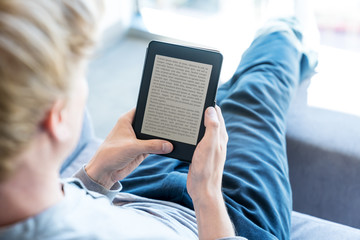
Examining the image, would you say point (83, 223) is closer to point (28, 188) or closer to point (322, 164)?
point (28, 188)

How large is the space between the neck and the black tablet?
0.33 meters

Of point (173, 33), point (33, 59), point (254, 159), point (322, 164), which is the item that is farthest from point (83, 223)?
point (173, 33)

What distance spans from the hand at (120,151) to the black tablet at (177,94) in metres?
0.02

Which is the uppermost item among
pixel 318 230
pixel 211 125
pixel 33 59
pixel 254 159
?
pixel 33 59

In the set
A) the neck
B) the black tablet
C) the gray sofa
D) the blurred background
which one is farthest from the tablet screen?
the blurred background

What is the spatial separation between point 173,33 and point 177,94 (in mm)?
1799

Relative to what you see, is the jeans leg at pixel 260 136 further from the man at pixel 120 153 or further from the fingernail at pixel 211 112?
the fingernail at pixel 211 112

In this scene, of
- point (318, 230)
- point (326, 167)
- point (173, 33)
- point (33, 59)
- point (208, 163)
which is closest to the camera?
point (33, 59)

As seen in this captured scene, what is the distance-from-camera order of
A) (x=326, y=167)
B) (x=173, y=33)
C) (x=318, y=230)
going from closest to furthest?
(x=318, y=230) → (x=326, y=167) → (x=173, y=33)

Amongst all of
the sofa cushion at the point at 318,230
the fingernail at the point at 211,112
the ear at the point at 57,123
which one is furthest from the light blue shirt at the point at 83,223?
the sofa cushion at the point at 318,230

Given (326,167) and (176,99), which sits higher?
(176,99)

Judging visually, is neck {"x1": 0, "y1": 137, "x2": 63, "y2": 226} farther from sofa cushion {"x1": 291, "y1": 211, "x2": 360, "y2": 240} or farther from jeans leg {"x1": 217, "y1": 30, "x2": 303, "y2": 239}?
sofa cushion {"x1": 291, "y1": 211, "x2": 360, "y2": 240}

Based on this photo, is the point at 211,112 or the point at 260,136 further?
the point at 260,136

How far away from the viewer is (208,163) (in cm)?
72
